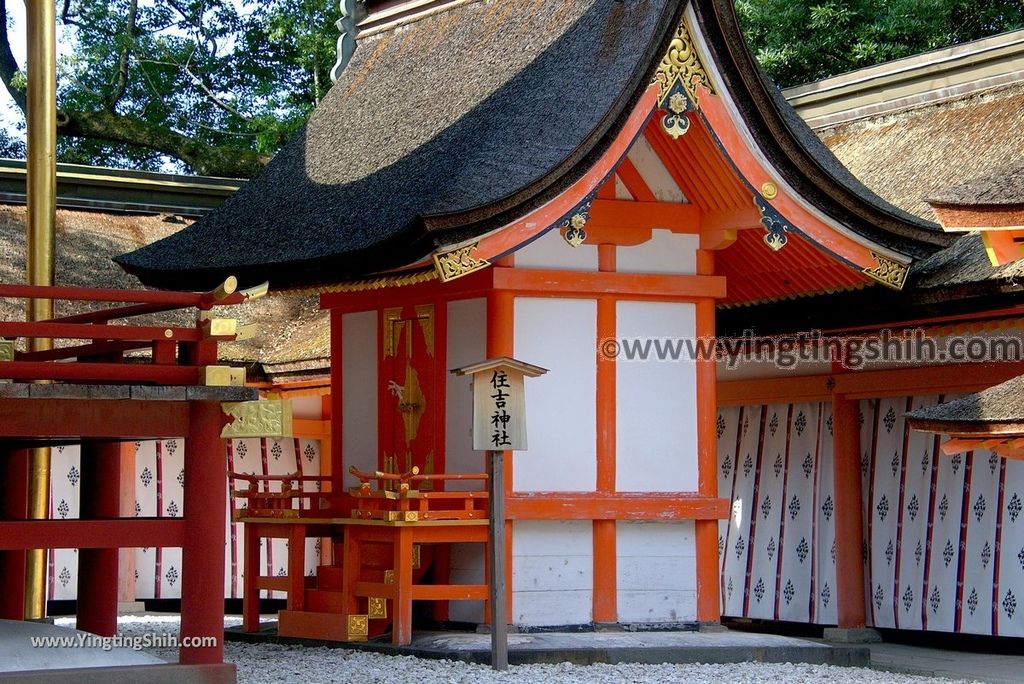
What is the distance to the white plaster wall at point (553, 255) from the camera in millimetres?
10695

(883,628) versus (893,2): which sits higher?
(893,2)

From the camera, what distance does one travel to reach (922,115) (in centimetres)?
1387

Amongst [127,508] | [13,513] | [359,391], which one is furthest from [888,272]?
[127,508]

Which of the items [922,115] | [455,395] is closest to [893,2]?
[922,115]

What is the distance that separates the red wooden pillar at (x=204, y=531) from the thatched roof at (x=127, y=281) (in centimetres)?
573

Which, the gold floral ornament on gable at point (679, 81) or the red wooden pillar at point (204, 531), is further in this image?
the gold floral ornament on gable at point (679, 81)

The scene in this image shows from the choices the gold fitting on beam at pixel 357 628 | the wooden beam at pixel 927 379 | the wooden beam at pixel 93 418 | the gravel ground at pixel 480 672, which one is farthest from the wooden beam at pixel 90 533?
the wooden beam at pixel 927 379

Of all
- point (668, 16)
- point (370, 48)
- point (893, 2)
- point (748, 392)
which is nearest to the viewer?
point (668, 16)

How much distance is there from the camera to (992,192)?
9.36 metres

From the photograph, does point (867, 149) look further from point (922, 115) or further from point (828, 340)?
point (828, 340)

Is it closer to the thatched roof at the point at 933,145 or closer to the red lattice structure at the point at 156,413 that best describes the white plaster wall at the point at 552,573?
the red lattice structure at the point at 156,413

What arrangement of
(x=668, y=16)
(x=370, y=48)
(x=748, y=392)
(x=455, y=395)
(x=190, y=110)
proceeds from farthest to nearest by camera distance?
(x=190, y=110) < (x=370, y=48) < (x=748, y=392) < (x=455, y=395) < (x=668, y=16)

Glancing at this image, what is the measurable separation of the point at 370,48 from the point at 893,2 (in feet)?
36.0

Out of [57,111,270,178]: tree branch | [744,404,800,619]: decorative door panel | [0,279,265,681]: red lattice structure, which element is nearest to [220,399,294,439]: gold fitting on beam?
[0,279,265,681]: red lattice structure
